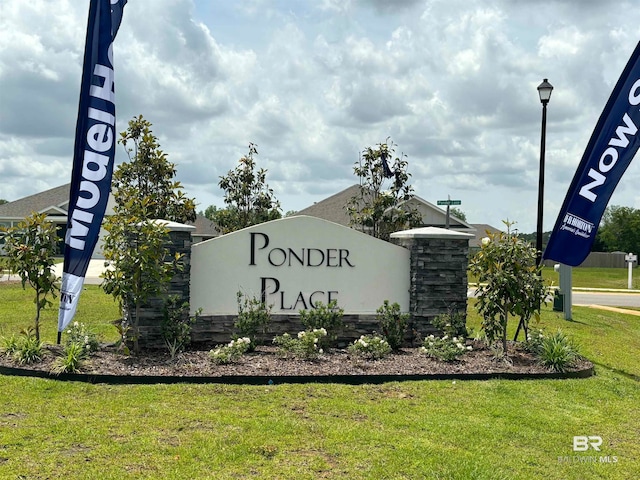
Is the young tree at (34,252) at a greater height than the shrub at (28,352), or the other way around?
the young tree at (34,252)

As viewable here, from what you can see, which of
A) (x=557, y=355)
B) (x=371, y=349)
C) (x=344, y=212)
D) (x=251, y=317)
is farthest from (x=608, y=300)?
(x=251, y=317)

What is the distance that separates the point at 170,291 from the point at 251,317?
1195 mm

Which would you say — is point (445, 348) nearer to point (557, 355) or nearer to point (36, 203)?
point (557, 355)

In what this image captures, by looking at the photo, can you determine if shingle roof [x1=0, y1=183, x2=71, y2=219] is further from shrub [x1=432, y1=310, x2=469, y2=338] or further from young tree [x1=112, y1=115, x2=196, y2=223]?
shrub [x1=432, y1=310, x2=469, y2=338]

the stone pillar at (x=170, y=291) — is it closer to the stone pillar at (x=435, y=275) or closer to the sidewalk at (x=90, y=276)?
the stone pillar at (x=435, y=275)

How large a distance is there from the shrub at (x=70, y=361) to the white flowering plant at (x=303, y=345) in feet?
8.17

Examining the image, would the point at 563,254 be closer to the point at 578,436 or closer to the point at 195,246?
the point at 578,436

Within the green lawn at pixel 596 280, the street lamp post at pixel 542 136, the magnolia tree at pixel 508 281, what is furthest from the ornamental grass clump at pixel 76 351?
the green lawn at pixel 596 280

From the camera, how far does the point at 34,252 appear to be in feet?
26.7

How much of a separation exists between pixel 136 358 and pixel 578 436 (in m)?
5.25

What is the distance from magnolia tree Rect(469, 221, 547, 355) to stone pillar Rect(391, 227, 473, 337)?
97 centimetres

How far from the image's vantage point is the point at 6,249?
804 centimetres

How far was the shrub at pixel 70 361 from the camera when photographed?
280 inches

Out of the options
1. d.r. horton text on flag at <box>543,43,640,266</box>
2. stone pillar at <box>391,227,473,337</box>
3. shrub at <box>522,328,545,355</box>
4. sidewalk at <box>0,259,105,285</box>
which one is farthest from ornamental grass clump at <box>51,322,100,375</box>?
sidewalk at <box>0,259,105,285</box>
